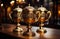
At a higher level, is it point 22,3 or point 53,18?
point 22,3

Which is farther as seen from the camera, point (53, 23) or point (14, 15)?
point (53, 23)

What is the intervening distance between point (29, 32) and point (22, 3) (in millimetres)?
2109

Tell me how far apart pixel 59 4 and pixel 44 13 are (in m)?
1.95

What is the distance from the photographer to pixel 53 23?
3.65 meters

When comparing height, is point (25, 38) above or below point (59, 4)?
below

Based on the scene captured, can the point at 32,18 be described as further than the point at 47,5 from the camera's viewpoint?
No

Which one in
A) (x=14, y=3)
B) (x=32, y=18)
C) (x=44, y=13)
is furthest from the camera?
(x=14, y=3)

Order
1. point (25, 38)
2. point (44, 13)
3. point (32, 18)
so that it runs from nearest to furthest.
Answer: point (25, 38) → point (32, 18) → point (44, 13)

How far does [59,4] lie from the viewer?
3.60 metres

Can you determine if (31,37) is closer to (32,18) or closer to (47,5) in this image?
(32,18)

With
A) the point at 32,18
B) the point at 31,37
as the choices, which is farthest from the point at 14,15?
the point at 31,37

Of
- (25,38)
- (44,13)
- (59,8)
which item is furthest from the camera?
(59,8)

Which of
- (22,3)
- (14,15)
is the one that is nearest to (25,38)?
(14,15)

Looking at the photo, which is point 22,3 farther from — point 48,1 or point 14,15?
point 14,15
